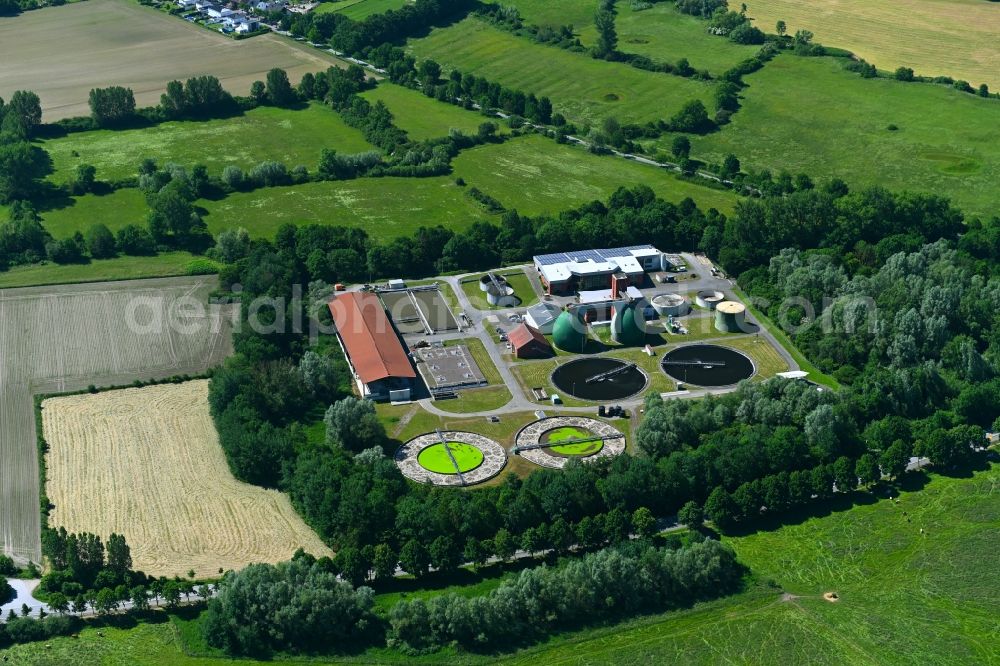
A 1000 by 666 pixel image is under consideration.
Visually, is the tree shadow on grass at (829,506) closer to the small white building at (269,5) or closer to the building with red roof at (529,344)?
the building with red roof at (529,344)

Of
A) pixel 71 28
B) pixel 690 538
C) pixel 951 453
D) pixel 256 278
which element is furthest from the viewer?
pixel 71 28

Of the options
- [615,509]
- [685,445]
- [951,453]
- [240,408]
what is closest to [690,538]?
[615,509]

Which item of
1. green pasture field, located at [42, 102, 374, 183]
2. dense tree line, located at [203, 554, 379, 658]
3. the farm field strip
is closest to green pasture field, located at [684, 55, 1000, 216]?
green pasture field, located at [42, 102, 374, 183]

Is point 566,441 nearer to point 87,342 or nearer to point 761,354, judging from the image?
point 761,354

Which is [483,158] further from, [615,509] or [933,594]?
[933,594]

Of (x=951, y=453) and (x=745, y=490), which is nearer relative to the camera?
(x=745, y=490)

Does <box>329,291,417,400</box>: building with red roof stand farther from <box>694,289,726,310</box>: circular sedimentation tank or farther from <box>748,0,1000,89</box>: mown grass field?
<box>748,0,1000,89</box>: mown grass field
